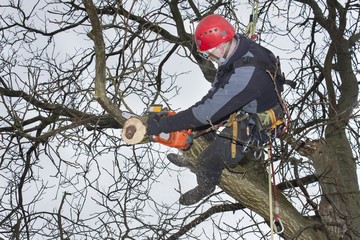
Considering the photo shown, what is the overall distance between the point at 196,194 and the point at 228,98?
120 cm

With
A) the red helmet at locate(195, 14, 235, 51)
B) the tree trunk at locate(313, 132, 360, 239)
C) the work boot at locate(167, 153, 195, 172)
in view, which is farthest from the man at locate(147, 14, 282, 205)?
the tree trunk at locate(313, 132, 360, 239)

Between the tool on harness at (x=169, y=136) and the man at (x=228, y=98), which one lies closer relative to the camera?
the man at (x=228, y=98)

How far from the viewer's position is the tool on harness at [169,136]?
11.3ft

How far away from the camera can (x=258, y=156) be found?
3.71m

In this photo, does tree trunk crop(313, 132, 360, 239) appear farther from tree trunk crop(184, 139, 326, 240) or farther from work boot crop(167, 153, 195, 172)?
work boot crop(167, 153, 195, 172)

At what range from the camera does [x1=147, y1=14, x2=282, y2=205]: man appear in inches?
129

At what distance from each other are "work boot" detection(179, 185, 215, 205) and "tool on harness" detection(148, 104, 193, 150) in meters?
0.55

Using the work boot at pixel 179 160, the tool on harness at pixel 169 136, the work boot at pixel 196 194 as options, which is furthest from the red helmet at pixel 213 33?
the work boot at pixel 196 194

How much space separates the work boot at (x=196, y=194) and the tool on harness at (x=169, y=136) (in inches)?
21.7

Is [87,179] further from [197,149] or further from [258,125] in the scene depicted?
[258,125]

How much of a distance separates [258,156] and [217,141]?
323mm

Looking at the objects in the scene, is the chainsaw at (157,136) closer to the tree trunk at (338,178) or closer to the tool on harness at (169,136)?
the tool on harness at (169,136)

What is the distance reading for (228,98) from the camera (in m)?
3.25

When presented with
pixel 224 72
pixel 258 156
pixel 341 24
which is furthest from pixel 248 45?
pixel 341 24
